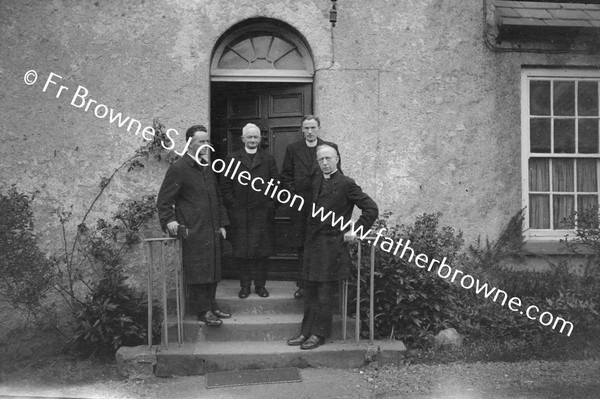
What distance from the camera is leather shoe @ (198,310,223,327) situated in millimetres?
5188

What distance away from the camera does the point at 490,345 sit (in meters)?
5.45

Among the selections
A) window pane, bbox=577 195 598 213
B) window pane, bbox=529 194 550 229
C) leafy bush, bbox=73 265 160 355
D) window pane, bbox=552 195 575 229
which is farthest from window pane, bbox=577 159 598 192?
leafy bush, bbox=73 265 160 355

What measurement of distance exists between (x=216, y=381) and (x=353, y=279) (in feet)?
5.59

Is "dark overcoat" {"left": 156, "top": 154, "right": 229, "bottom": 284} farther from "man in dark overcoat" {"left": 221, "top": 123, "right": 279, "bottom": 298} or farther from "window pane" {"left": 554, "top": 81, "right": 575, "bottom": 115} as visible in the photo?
"window pane" {"left": 554, "top": 81, "right": 575, "bottom": 115}

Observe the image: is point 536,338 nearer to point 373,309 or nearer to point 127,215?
point 373,309

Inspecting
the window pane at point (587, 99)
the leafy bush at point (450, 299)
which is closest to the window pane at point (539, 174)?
the window pane at point (587, 99)

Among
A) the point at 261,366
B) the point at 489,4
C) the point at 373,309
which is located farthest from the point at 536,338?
the point at 489,4

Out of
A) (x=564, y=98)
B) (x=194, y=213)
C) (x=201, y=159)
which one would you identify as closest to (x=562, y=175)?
(x=564, y=98)

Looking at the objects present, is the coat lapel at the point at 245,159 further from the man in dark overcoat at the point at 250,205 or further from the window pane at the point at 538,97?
the window pane at the point at 538,97

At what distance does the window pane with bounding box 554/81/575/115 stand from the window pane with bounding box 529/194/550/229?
110 cm

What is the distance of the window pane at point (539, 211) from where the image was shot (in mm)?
6633

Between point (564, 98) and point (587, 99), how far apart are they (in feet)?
1.00

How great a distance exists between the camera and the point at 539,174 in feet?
21.8

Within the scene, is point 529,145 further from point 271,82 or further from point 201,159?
point 201,159
